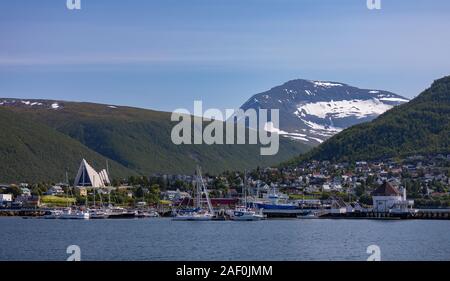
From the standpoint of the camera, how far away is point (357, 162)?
141500 millimetres

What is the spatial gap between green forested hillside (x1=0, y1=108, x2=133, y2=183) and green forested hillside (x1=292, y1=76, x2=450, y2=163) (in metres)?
40.7

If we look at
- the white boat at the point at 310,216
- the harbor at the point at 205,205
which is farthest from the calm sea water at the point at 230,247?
the white boat at the point at 310,216

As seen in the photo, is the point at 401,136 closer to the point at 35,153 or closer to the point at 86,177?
the point at 86,177

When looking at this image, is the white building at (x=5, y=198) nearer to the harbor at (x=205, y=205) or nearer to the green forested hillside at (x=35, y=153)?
the harbor at (x=205, y=205)

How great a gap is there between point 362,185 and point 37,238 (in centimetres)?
7660

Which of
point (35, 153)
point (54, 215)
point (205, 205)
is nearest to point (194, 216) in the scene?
point (54, 215)

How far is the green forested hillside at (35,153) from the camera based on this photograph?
159 meters

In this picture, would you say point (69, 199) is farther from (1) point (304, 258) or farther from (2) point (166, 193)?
(1) point (304, 258)

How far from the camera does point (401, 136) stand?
146000 mm

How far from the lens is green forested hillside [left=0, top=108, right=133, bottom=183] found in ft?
522

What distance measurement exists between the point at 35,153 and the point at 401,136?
206 ft
